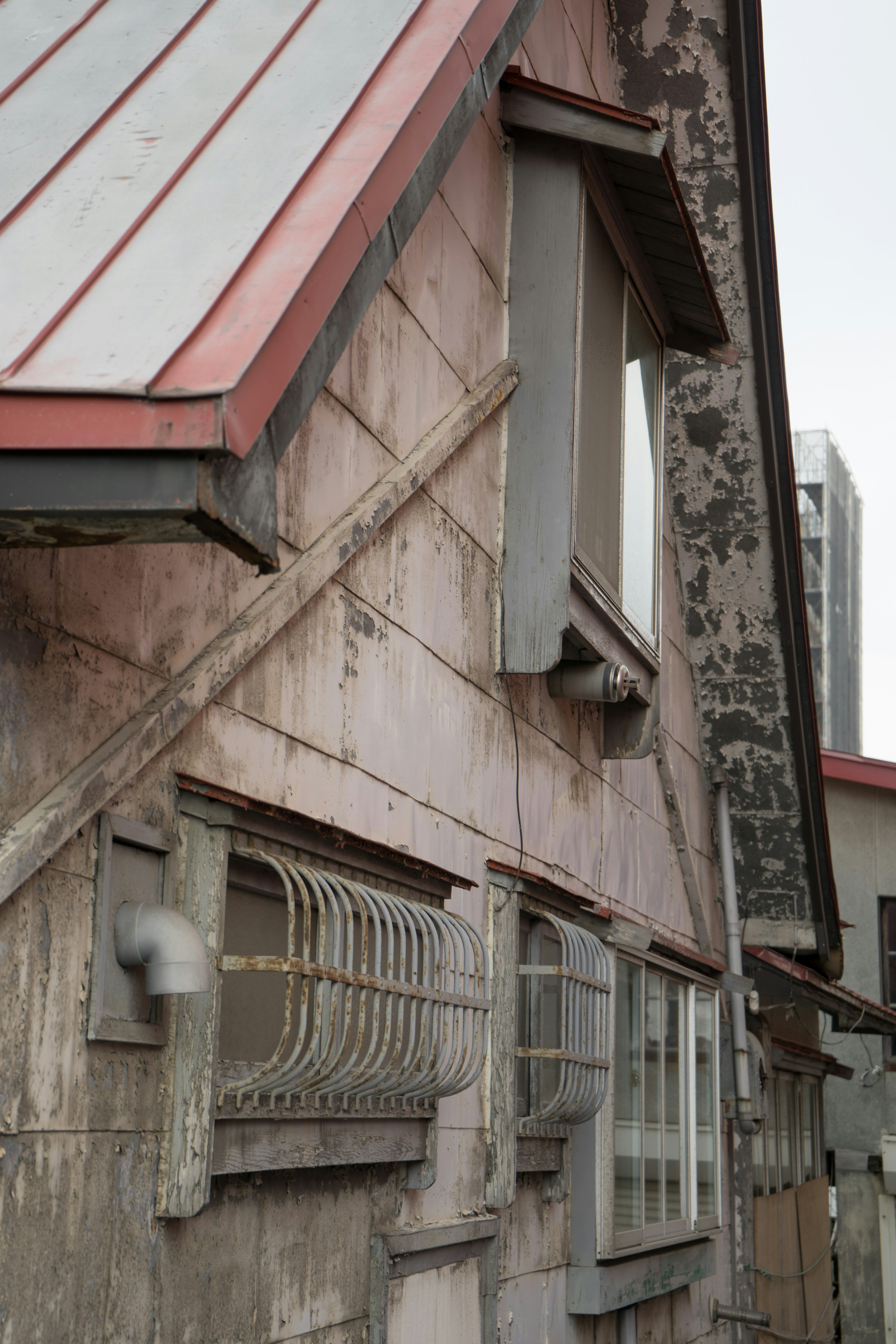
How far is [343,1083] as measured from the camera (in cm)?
382

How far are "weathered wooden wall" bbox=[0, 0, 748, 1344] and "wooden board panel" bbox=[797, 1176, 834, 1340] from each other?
550 centimetres

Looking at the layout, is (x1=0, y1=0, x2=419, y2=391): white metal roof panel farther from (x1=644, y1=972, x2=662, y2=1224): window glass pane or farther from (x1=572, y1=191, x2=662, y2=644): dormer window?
(x1=644, y1=972, x2=662, y2=1224): window glass pane

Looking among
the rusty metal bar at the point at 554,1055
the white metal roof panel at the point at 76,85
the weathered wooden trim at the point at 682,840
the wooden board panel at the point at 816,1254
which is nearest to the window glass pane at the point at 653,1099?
the rusty metal bar at the point at 554,1055

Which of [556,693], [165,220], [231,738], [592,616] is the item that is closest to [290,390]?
[165,220]

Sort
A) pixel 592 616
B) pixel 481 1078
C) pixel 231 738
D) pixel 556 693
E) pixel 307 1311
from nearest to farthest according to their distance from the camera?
1. pixel 231 738
2. pixel 307 1311
3. pixel 481 1078
4. pixel 592 616
5. pixel 556 693

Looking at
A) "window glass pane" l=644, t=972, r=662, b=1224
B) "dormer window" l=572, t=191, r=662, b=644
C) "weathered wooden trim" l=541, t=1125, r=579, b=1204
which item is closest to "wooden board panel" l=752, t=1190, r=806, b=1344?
"window glass pane" l=644, t=972, r=662, b=1224

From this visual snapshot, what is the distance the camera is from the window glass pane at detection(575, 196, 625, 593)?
19.5ft

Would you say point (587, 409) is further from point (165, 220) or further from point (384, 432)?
point (165, 220)

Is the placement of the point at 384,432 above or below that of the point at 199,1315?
above

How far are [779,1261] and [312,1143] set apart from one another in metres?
8.90

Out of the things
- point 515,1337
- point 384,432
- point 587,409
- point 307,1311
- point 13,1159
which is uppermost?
point 587,409

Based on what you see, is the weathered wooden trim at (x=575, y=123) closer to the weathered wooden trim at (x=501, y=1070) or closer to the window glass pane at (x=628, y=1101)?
the weathered wooden trim at (x=501, y=1070)

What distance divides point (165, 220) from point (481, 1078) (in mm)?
3776

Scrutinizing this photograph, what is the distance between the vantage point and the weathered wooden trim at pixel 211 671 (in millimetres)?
2777
